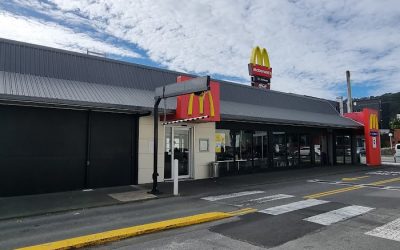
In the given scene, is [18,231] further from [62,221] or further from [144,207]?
[144,207]

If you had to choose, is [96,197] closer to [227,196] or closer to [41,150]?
[41,150]

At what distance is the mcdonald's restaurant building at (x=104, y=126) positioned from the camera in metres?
11.2

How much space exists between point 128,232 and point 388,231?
5339 millimetres

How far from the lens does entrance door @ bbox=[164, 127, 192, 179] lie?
15205 mm

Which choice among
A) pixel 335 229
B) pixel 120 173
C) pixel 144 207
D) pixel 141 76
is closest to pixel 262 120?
pixel 141 76

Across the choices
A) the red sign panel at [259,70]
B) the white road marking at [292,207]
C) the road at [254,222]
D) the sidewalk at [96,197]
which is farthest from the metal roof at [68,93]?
the red sign panel at [259,70]

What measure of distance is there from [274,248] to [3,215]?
6.71 meters

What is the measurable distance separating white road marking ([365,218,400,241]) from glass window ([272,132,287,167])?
42.1 feet

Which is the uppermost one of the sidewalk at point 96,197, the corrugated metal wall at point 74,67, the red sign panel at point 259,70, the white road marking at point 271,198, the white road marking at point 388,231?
the red sign panel at point 259,70

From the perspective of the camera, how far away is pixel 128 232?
687 centimetres

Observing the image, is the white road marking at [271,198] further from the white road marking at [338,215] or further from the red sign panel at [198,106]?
the red sign panel at [198,106]

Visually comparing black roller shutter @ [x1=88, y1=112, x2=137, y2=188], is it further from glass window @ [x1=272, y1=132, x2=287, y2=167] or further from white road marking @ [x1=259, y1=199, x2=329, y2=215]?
glass window @ [x1=272, y1=132, x2=287, y2=167]

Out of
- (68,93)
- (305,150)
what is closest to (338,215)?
(68,93)

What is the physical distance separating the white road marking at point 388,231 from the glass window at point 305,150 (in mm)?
15282
